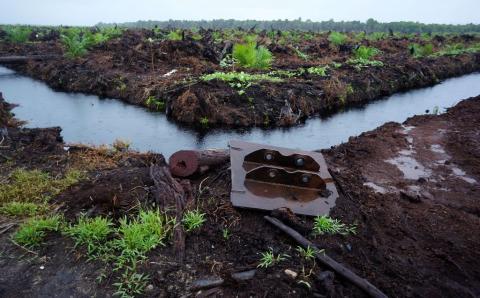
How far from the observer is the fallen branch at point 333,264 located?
3.48 m

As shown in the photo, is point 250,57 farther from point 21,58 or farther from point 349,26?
point 349,26

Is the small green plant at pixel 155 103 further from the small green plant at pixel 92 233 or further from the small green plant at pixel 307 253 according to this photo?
the small green plant at pixel 307 253

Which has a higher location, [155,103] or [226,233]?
[226,233]

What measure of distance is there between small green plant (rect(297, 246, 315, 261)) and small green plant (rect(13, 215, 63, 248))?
108 inches

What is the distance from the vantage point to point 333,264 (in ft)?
12.1

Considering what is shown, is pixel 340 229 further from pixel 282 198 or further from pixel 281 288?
pixel 281 288

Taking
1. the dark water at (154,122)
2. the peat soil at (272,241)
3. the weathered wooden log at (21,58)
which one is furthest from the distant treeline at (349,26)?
the peat soil at (272,241)

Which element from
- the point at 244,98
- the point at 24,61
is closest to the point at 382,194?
the point at 244,98

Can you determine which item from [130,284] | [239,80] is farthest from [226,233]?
[239,80]

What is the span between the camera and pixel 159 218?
4.13 meters

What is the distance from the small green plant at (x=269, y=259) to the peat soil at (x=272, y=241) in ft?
0.16

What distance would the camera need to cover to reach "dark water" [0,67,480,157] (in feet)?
32.3

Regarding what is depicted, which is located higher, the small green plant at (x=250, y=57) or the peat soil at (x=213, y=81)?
the small green plant at (x=250, y=57)

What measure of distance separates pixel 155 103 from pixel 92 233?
9.06 m
